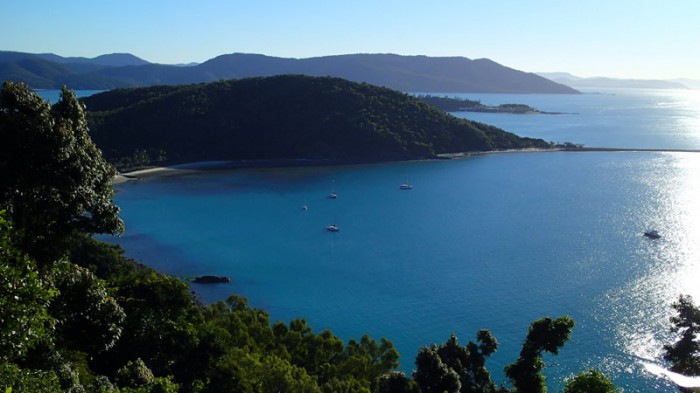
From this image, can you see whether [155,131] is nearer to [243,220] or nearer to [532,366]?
[243,220]

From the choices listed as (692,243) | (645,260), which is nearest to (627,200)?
(692,243)

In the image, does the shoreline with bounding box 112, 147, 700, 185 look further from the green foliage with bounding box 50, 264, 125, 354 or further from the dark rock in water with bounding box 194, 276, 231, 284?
the green foliage with bounding box 50, 264, 125, 354

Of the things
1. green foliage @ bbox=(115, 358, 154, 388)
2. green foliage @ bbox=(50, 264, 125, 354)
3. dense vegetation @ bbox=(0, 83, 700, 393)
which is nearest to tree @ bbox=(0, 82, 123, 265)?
dense vegetation @ bbox=(0, 83, 700, 393)

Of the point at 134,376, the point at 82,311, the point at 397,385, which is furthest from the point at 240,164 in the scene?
→ the point at 82,311

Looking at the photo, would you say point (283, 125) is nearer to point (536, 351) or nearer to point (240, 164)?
point (240, 164)

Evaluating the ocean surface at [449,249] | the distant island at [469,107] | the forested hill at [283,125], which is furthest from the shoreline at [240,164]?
the distant island at [469,107]
